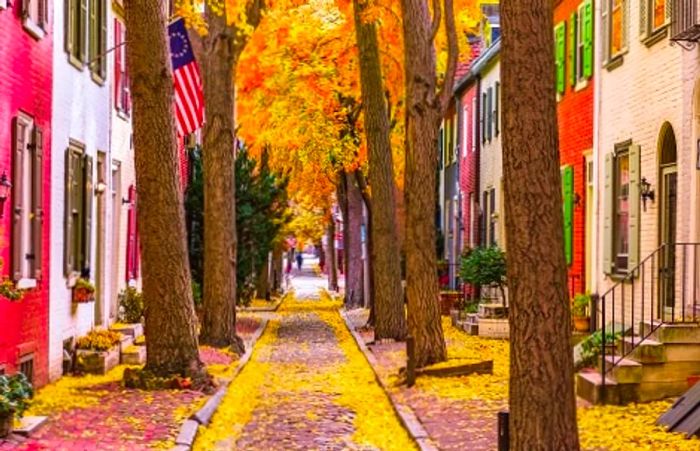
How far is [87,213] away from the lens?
19.8m

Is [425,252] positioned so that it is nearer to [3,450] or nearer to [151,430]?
[151,430]

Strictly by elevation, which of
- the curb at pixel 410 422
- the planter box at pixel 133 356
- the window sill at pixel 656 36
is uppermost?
the window sill at pixel 656 36

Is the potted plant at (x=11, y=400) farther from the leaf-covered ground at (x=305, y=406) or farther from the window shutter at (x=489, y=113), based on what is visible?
the window shutter at (x=489, y=113)

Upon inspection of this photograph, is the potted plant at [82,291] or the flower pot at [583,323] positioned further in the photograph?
the flower pot at [583,323]

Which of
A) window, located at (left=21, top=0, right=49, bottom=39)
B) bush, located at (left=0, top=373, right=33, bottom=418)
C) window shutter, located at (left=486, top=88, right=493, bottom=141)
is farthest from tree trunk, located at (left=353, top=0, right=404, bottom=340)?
bush, located at (left=0, top=373, right=33, bottom=418)

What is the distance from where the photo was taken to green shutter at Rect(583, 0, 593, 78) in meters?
22.8

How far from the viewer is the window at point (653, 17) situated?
17438 mm

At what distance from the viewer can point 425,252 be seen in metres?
18.3

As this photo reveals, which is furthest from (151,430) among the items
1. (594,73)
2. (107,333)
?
(594,73)

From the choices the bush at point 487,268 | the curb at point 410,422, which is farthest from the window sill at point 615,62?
the bush at point 487,268

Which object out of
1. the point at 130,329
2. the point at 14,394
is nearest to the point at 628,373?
the point at 14,394

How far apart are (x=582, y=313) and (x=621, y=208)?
6.78 feet

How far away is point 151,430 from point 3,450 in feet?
6.82

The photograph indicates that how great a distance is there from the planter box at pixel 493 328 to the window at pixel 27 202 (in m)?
13.0
